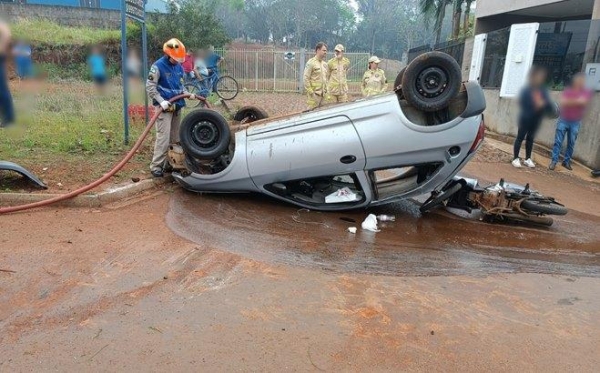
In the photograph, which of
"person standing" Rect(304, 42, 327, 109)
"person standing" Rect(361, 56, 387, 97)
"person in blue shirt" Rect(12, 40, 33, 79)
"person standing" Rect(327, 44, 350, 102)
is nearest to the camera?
"person in blue shirt" Rect(12, 40, 33, 79)

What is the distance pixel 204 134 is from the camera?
4922mm

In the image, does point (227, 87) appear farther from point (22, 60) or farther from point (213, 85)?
point (22, 60)

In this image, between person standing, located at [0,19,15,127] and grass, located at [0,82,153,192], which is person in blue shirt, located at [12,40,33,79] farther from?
grass, located at [0,82,153,192]

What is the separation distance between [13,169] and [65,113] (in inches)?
209

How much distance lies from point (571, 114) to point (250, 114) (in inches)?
227

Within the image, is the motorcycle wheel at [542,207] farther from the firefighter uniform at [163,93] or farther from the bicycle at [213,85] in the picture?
the bicycle at [213,85]

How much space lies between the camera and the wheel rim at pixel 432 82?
13.9 ft

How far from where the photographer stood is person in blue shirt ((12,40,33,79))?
413 centimetres

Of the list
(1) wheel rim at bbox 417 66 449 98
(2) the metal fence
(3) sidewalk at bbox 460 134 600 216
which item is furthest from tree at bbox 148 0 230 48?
(1) wheel rim at bbox 417 66 449 98

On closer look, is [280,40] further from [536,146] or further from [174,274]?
[174,274]

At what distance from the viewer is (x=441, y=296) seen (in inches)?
123

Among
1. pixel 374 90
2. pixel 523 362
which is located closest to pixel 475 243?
pixel 523 362

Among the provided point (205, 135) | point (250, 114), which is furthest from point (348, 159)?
point (250, 114)

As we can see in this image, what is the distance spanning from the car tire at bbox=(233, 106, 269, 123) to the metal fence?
59.1 feet
